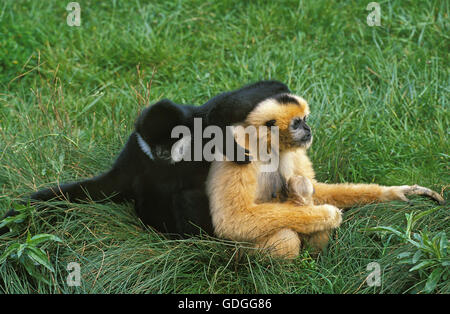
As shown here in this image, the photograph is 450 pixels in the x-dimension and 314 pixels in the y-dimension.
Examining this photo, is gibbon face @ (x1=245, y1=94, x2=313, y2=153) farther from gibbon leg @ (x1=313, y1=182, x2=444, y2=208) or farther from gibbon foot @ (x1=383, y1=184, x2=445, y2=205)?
gibbon foot @ (x1=383, y1=184, x2=445, y2=205)

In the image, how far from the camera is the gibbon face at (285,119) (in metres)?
3.96

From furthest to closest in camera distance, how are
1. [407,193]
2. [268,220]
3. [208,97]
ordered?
[208,97] < [407,193] < [268,220]

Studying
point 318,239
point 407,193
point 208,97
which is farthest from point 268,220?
point 208,97

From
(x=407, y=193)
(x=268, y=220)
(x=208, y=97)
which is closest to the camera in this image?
(x=268, y=220)

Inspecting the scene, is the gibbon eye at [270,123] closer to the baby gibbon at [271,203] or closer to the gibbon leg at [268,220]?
the baby gibbon at [271,203]

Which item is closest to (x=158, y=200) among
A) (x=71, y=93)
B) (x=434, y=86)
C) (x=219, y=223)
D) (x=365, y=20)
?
(x=219, y=223)

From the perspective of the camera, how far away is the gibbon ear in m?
4.10

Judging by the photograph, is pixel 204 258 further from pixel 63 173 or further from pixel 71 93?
pixel 71 93

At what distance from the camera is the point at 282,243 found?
156 inches

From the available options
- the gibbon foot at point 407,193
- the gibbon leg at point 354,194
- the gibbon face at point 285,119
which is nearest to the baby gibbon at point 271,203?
the gibbon face at point 285,119

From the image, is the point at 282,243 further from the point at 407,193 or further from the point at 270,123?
the point at 407,193

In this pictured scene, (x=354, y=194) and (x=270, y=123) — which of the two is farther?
(x=354, y=194)

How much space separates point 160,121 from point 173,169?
0.32 metres

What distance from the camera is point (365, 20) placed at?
6.92 meters
